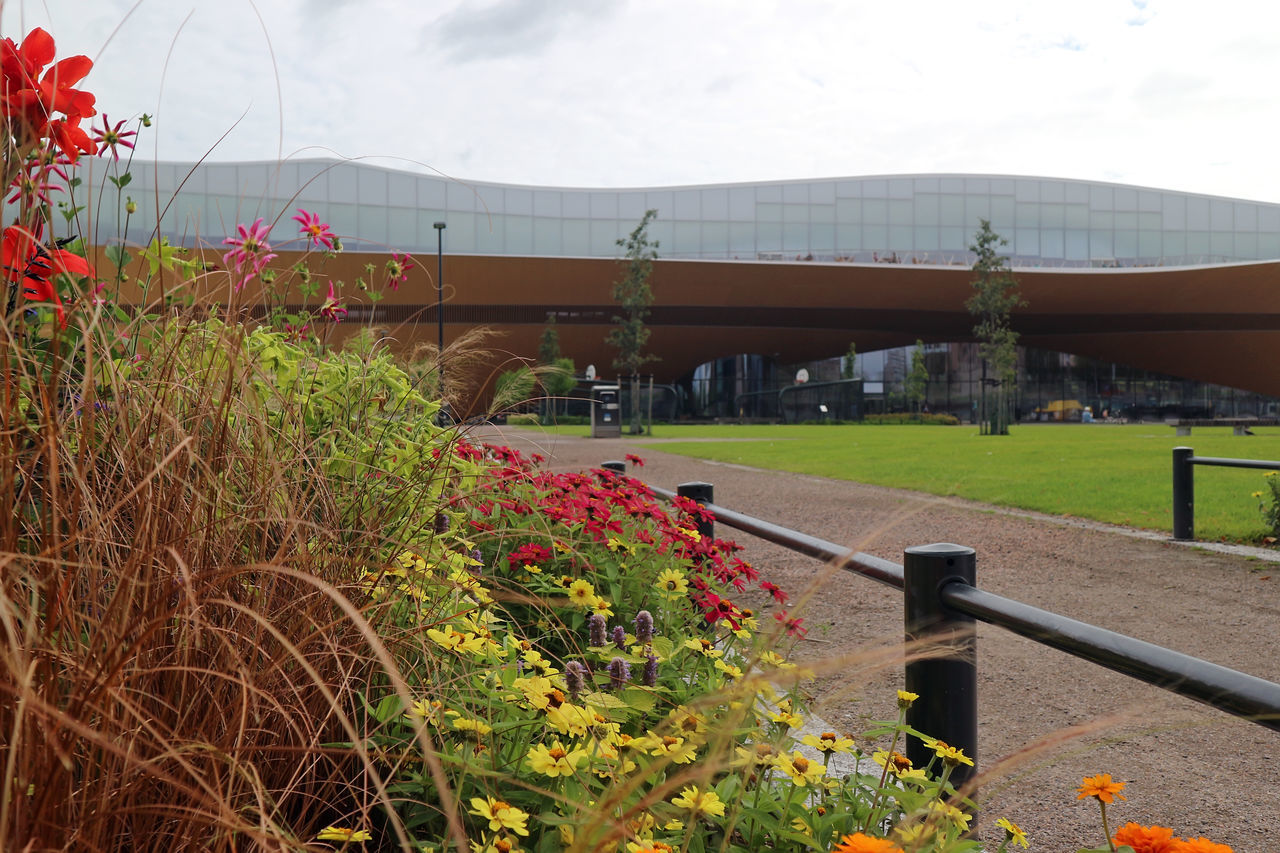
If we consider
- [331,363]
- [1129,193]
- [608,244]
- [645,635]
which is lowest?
[645,635]

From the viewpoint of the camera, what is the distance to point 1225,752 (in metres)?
3.12

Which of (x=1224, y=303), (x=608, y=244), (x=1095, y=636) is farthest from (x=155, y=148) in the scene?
(x=1224, y=303)

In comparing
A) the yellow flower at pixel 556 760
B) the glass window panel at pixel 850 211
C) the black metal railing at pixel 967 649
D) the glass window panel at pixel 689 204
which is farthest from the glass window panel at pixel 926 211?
the yellow flower at pixel 556 760

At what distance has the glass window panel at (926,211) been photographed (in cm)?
4831

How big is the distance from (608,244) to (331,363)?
1782 inches

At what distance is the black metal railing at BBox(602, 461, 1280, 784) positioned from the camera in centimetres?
105

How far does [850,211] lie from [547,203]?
1538cm

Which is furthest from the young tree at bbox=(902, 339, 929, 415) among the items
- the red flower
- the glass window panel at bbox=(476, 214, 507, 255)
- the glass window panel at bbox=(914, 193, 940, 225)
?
the red flower

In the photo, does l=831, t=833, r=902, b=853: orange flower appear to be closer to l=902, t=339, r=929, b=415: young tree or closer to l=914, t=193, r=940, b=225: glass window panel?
l=902, t=339, r=929, b=415: young tree

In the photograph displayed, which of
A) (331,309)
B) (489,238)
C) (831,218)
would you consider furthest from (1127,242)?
(331,309)

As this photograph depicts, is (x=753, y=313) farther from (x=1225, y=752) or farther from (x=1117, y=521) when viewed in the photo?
(x=1225, y=752)

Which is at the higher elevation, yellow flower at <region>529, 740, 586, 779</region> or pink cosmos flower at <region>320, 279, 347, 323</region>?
pink cosmos flower at <region>320, 279, 347, 323</region>

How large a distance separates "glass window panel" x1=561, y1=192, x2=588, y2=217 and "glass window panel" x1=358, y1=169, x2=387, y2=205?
8.47 metres

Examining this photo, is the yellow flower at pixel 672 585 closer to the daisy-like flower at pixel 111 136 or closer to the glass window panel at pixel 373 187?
the daisy-like flower at pixel 111 136
